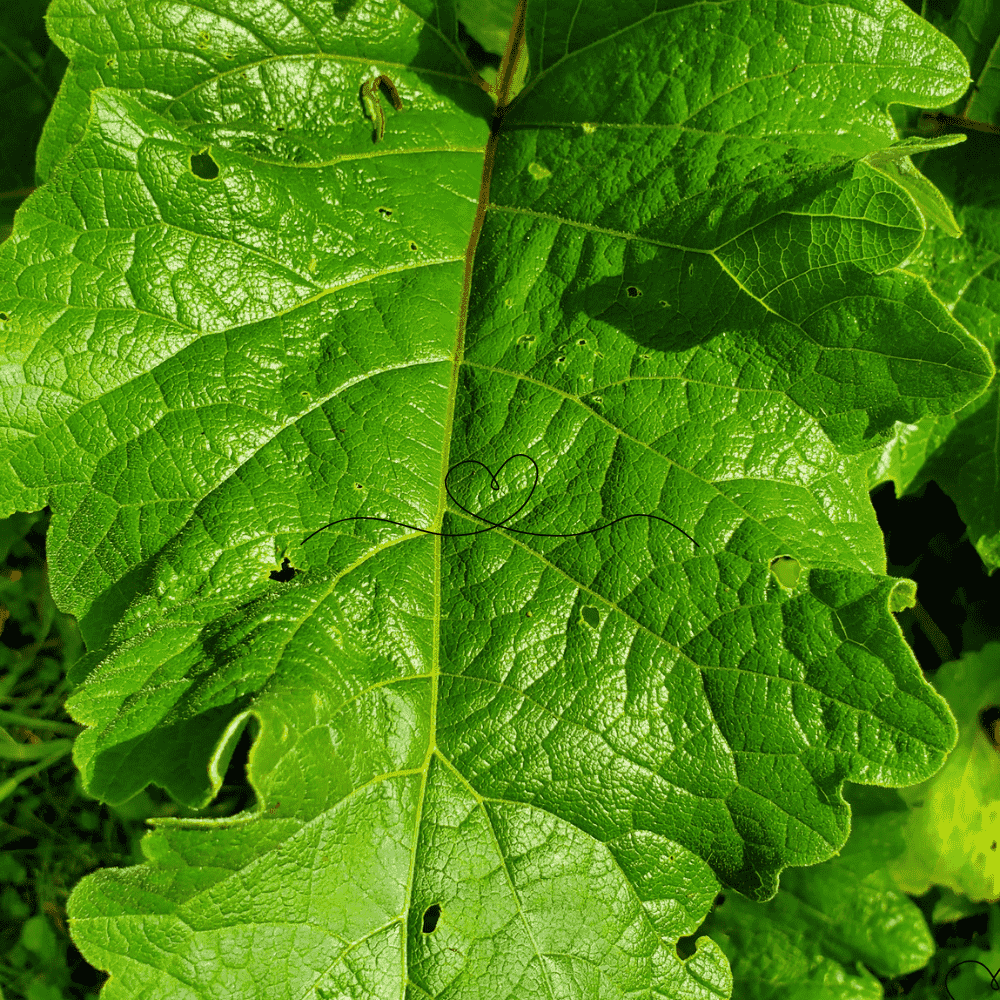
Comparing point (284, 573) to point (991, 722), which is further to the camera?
point (991, 722)

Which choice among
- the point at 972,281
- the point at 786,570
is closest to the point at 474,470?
the point at 786,570

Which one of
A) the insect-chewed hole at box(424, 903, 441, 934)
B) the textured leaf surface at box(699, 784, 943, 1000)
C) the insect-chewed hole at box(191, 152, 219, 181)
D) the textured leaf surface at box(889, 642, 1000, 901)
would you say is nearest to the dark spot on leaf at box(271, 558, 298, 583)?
the insect-chewed hole at box(424, 903, 441, 934)

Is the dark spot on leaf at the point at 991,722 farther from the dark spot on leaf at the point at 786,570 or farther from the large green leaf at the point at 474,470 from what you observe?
the dark spot on leaf at the point at 786,570

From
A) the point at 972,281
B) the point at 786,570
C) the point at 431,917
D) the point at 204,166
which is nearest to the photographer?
A: the point at 431,917

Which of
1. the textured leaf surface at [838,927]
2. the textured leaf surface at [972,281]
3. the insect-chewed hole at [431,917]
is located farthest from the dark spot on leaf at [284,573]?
the textured leaf surface at [838,927]

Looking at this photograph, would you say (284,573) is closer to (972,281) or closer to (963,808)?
(972,281)

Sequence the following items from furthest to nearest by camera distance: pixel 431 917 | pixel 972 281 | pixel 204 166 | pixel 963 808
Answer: pixel 963 808 < pixel 972 281 < pixel 204 166 < pixel 431 917

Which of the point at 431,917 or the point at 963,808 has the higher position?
the point at 431,917
